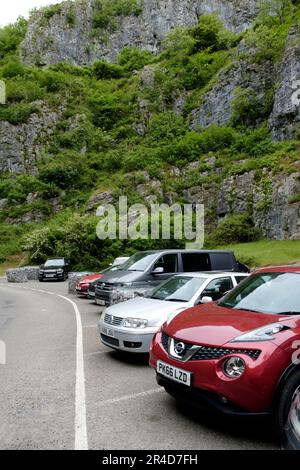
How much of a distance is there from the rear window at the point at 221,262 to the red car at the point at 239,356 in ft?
19.9

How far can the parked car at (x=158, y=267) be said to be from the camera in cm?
1002

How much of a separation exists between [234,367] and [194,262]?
705 cm

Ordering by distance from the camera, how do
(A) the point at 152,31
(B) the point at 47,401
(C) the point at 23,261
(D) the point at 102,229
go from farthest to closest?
(A) the point at 152,31, (C) the point at 23,261, (D) the point at 102,229, (B) the point at 47,401

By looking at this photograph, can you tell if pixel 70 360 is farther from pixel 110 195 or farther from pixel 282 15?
pixel 282 15

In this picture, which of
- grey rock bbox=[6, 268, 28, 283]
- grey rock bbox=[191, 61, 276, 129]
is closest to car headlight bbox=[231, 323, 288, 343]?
grey rock bbox=[6, 268, 28, 283]

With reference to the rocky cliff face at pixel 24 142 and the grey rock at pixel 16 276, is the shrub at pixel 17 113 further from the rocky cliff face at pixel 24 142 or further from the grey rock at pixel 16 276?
the grey rock at pixel 16 276

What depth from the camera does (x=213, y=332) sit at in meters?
4.04

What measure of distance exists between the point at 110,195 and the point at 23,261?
32.8ft

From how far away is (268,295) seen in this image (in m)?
4.78

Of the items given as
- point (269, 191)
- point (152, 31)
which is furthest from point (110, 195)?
point (152, 31)

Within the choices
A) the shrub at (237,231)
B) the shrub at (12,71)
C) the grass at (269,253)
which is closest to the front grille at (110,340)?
the grass at (269,253)

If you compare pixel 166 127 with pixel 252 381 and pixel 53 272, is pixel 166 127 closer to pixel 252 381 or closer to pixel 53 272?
pixel 53 272

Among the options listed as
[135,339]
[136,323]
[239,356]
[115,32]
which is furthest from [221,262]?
[115,32]
